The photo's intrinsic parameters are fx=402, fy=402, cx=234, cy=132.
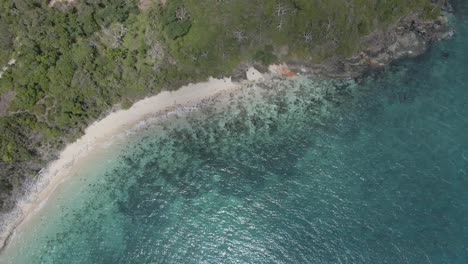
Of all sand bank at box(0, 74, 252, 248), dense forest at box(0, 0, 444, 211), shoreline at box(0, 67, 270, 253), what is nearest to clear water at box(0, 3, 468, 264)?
shoreline at box(0, 67, 270, 253)

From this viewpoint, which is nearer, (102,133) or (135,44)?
(102,133)

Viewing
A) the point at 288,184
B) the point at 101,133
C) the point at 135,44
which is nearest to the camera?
the point at 288,184

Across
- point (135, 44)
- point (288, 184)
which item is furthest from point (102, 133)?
point (288, 184)

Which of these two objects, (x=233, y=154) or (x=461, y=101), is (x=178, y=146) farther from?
(x=461, y=101)

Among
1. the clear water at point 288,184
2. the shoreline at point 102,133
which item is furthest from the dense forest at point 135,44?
the clear water at point 288,184

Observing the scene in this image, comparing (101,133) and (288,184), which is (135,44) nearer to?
(101,133)

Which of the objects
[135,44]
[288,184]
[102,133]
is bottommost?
[288,184]
